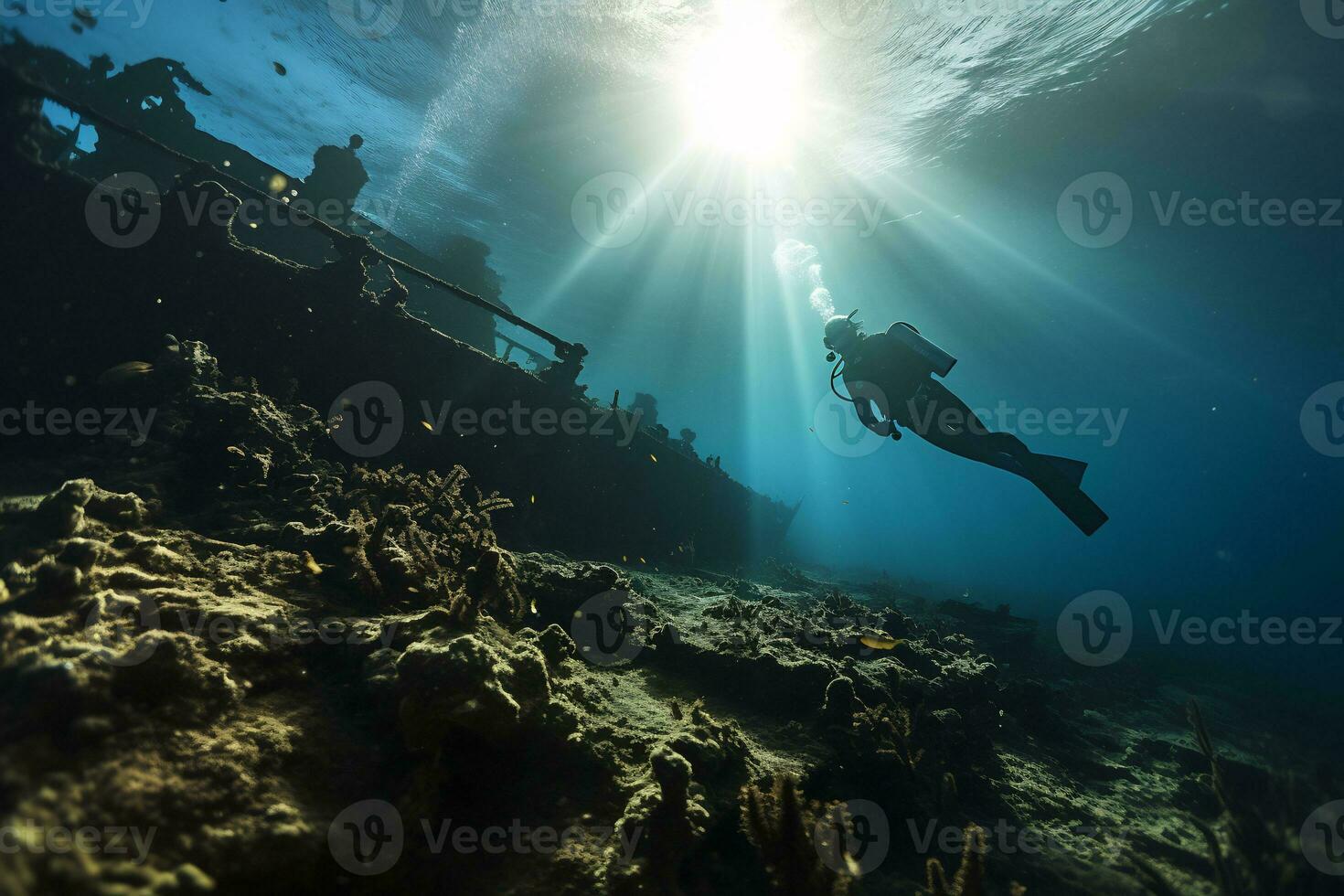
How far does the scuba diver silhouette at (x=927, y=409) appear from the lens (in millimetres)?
7605

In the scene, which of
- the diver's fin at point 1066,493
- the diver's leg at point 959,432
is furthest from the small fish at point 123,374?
the diver's fin at point 1066,493

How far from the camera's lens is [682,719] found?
3.32m

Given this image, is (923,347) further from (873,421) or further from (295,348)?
(295,348)

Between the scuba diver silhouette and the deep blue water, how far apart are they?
8505 millimetres

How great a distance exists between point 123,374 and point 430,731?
5.04 metres

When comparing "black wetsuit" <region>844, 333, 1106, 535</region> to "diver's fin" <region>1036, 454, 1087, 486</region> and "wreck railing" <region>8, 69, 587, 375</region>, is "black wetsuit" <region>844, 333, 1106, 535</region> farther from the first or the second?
"wreck railing" <region>8, 69, 587, 375</region>

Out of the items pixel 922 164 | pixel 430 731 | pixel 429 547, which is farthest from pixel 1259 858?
pixel 922 164

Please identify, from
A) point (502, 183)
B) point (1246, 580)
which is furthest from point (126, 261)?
point (1246, 580)

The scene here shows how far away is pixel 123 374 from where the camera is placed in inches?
175

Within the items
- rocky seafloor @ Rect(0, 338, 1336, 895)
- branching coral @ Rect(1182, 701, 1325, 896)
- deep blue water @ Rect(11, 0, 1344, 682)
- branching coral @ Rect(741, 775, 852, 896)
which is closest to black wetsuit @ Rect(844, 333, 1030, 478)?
rocky seafloor @ Rect(0, 338, 1336, 895)

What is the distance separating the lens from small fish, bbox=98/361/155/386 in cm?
442

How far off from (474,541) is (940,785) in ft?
14.4

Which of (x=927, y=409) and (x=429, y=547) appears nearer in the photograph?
(x=429, y=547)

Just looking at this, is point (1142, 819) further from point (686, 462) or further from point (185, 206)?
point (185, 206)
